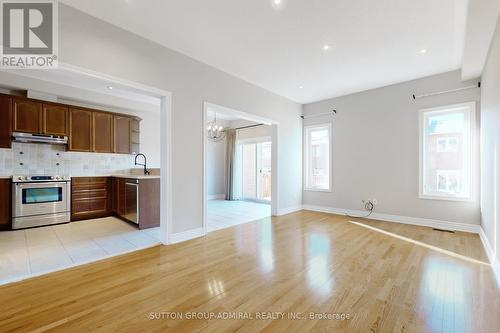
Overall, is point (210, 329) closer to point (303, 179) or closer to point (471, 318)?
point (471, 318)

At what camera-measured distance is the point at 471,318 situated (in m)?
1.64

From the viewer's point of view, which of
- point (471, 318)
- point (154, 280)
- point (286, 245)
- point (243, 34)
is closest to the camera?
point (471, 318)

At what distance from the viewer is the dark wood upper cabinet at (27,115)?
4027 mm

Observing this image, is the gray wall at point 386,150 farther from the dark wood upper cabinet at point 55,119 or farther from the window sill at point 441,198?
the dark wood upper cabinet at point 55,119

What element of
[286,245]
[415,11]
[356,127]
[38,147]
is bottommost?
[286,245]

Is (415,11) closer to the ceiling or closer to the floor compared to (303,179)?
closer to the ceiling

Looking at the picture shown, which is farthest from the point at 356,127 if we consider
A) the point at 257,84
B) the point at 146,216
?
the point at 146,216

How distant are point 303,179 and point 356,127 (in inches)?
73.9

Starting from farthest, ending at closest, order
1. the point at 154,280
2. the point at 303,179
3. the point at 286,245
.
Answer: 1. the point at 303,179
2. the point at 286,245
3. the point at 154,280

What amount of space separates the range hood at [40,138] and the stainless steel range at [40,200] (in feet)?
2.34

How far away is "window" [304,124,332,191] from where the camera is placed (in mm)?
5660

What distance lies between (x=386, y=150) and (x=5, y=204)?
7.46 metres

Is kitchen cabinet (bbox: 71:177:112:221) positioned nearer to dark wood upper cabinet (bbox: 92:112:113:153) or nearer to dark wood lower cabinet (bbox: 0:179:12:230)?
dark wood upper cabinet (bbox: 92:112:113:153)

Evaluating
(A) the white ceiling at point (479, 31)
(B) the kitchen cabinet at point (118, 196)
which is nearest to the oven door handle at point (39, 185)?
(B) the kitchen cabinet at point (118, 196)
